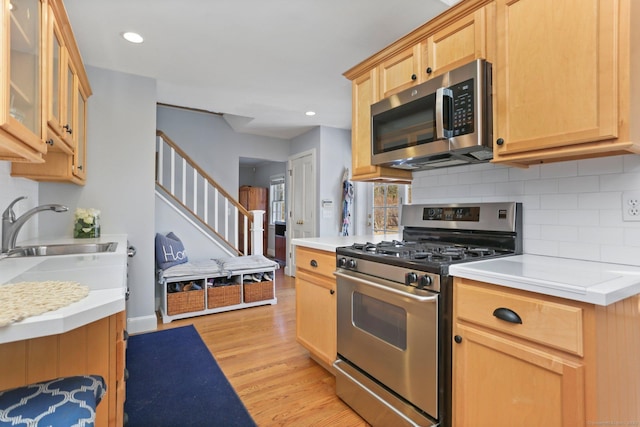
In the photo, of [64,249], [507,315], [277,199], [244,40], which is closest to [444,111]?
[507,315]

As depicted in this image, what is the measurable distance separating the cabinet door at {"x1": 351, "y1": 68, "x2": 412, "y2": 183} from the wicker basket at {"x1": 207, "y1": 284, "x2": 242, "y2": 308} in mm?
2073

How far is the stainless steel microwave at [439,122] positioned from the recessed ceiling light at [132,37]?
6.00ft

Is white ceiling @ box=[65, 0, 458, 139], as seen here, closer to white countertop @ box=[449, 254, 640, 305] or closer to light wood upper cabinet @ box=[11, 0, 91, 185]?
light wood upper cabinet @ box=[11, 0, 91, 185]

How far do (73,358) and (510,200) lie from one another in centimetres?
214

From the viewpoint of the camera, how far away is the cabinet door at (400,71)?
1920 millimetres

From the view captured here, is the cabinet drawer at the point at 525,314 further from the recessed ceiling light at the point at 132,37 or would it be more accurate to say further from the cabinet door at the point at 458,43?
the recessed ceiling light at the point at 132,37

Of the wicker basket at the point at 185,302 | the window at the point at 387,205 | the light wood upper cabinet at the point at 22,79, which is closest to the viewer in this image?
the light wood upper cabinet at the point at 22,79

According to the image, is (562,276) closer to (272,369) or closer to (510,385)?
(510,385)

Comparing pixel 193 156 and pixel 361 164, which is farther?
pixel 193 156

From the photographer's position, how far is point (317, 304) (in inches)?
90.0

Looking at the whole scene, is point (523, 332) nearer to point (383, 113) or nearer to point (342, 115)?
point (383, 113)

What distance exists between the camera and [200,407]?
74.4 inches

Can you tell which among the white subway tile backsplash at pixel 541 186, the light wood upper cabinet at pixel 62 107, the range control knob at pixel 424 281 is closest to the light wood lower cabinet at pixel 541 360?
the range control knob at pixel 424 281

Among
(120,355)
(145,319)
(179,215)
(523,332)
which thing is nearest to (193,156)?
(179,215)
